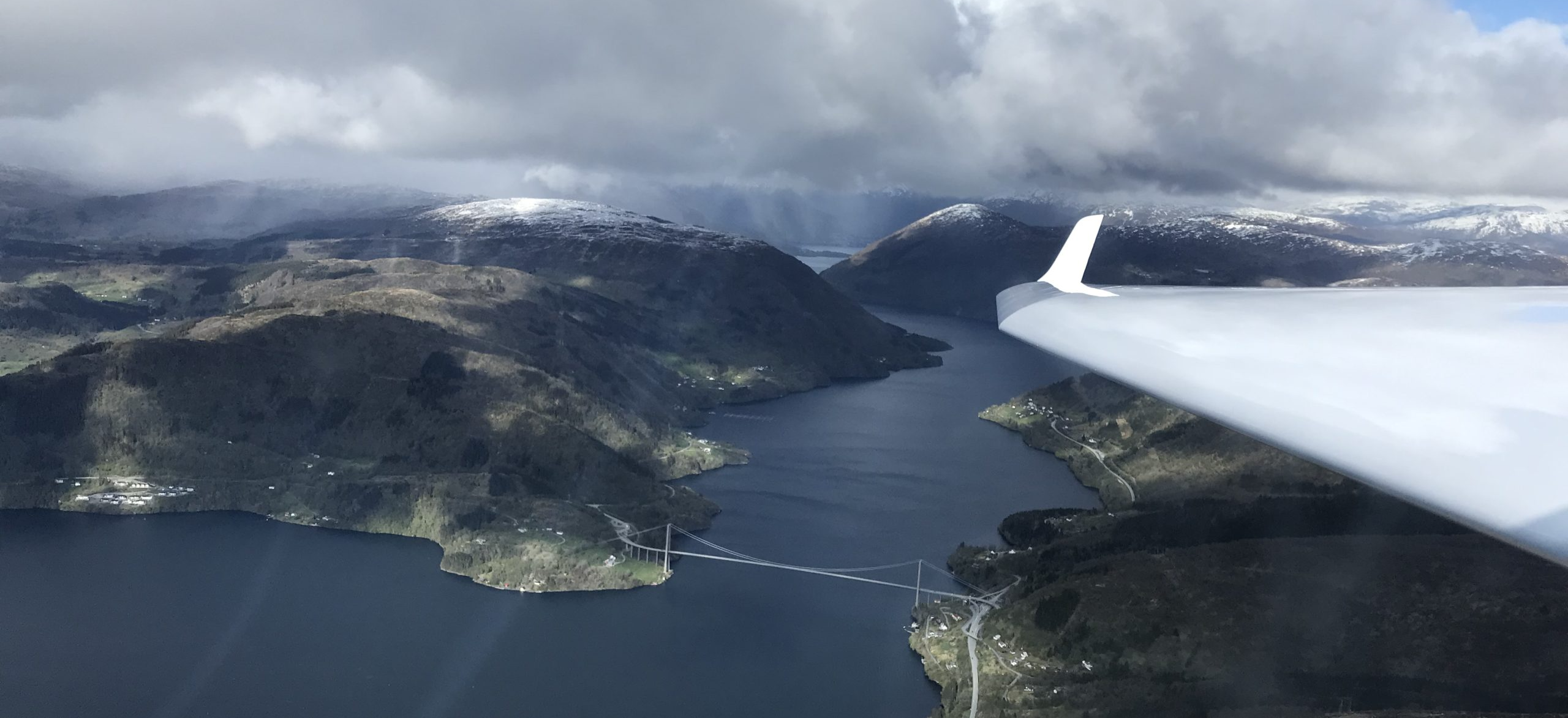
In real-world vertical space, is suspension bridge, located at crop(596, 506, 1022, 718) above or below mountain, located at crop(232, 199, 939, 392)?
below

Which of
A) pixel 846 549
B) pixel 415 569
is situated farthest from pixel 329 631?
pixel 846 549

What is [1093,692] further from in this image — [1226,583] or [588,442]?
[588,442]

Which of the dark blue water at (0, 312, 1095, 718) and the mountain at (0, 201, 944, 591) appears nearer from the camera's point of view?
the dark blue water at (0, 312, 1095, 718)

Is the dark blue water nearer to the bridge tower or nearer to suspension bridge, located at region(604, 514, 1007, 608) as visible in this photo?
suspension bridge, located at region(604, 514, 1007, 608)

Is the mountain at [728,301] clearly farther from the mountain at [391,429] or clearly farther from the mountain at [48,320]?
the mountain at [48,320]

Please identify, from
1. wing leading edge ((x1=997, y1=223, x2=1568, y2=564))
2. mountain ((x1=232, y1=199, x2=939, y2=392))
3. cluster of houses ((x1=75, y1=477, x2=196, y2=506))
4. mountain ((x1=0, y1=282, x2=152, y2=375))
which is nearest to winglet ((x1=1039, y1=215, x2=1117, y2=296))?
wing leading edge ((x1=997, y1=223, x2=1568, y2=564))

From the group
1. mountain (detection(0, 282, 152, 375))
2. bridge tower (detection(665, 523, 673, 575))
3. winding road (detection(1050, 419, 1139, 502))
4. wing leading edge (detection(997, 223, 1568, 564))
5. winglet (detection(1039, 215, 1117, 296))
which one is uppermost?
winglet (detection(1039, 215, 1117, 296))

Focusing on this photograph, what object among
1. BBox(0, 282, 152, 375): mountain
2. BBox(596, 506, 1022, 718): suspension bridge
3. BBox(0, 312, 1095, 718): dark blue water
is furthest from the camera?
BBox(0, 282, 152, 375): mountain
